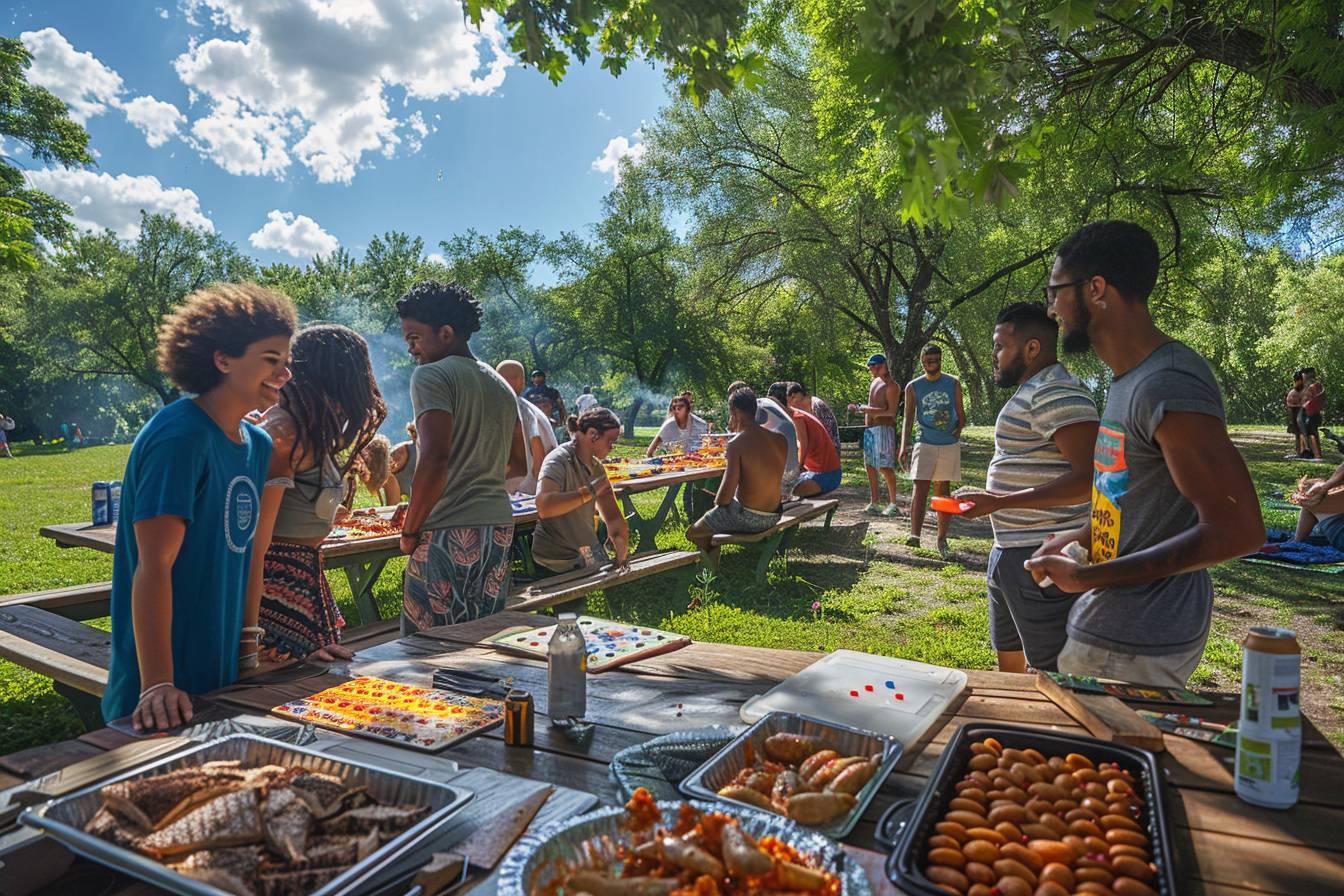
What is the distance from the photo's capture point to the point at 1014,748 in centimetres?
175

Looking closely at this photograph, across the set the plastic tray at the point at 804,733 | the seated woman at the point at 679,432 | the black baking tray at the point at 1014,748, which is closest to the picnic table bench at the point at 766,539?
the seated woman at the point at 679,432

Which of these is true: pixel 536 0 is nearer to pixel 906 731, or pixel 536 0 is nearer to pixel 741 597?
pixel 906 731

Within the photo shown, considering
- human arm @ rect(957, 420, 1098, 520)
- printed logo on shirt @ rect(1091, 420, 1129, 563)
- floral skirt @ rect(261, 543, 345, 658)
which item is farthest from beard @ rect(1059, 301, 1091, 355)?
floral skirt @ rect(261, 543, 345, 658)

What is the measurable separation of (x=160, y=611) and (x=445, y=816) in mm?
→ 1140

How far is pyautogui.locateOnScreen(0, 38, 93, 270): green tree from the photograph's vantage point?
853 inches

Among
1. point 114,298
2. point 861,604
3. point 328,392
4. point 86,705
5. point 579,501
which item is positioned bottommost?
point 861,604

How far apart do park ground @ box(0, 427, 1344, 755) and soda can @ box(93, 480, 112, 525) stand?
1.09 metres

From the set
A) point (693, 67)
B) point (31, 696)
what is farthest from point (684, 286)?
point (693, 67)

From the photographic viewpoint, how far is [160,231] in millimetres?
42469

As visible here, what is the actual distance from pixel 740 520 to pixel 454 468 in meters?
4.14

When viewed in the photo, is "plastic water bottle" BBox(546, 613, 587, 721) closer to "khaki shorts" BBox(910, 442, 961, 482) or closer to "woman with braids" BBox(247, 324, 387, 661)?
"woman with braids" BBox(247, 324, 387, 661)

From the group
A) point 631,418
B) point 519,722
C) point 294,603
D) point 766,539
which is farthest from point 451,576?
point 631,418

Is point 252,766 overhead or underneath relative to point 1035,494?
underneath

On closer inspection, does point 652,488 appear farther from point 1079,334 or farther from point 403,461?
point 1079,334
